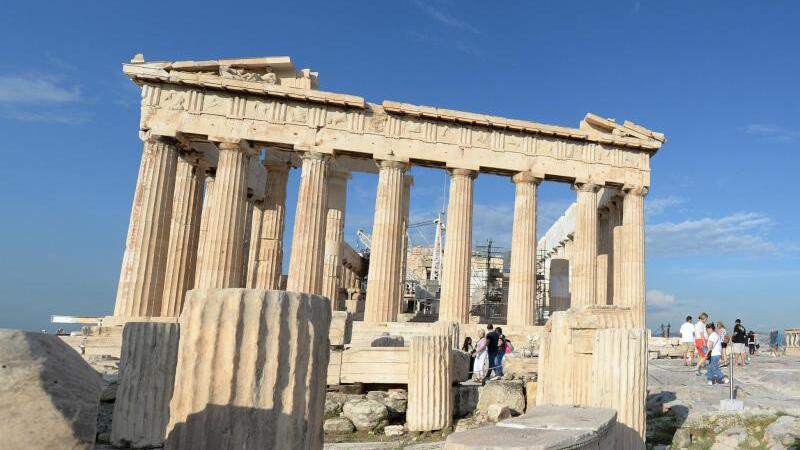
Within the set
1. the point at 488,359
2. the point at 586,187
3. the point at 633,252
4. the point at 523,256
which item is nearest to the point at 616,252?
the point at 633,252

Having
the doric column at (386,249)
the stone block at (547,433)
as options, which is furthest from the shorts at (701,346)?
the doric column at (386,249)

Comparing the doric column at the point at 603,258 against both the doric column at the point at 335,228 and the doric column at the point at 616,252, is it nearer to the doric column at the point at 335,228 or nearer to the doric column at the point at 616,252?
the doric column at the point at 616,252

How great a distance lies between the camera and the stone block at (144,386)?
8797 mm

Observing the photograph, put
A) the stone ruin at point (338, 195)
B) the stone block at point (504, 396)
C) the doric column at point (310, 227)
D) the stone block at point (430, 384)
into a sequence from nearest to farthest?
the stone block at point (430, 384), the stone block at point (504, 396), the stone ruin at point (338, 195), the doric column at point (310, 227)

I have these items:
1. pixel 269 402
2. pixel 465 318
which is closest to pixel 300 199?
pixel 465 318

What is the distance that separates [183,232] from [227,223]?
2.84 m

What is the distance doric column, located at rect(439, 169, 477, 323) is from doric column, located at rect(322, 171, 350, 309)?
248 inches

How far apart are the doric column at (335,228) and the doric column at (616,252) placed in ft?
41.2

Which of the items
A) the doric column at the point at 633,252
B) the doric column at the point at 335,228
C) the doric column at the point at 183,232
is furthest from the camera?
the doric column at the point at 335,228

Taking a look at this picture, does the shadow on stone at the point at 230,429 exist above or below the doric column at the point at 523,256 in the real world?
below

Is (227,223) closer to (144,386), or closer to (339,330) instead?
(339,330)

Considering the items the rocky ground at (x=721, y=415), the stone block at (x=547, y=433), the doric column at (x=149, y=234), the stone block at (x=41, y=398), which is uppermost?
the doric column at (x=149, y=234)

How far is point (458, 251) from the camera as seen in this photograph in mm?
23203

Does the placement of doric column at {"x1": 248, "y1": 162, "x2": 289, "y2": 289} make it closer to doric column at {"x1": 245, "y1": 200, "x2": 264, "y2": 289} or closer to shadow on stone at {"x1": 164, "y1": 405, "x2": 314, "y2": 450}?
doric column at {"x1": 245, "y1": 200, "x2": 264, "y2": 289}
